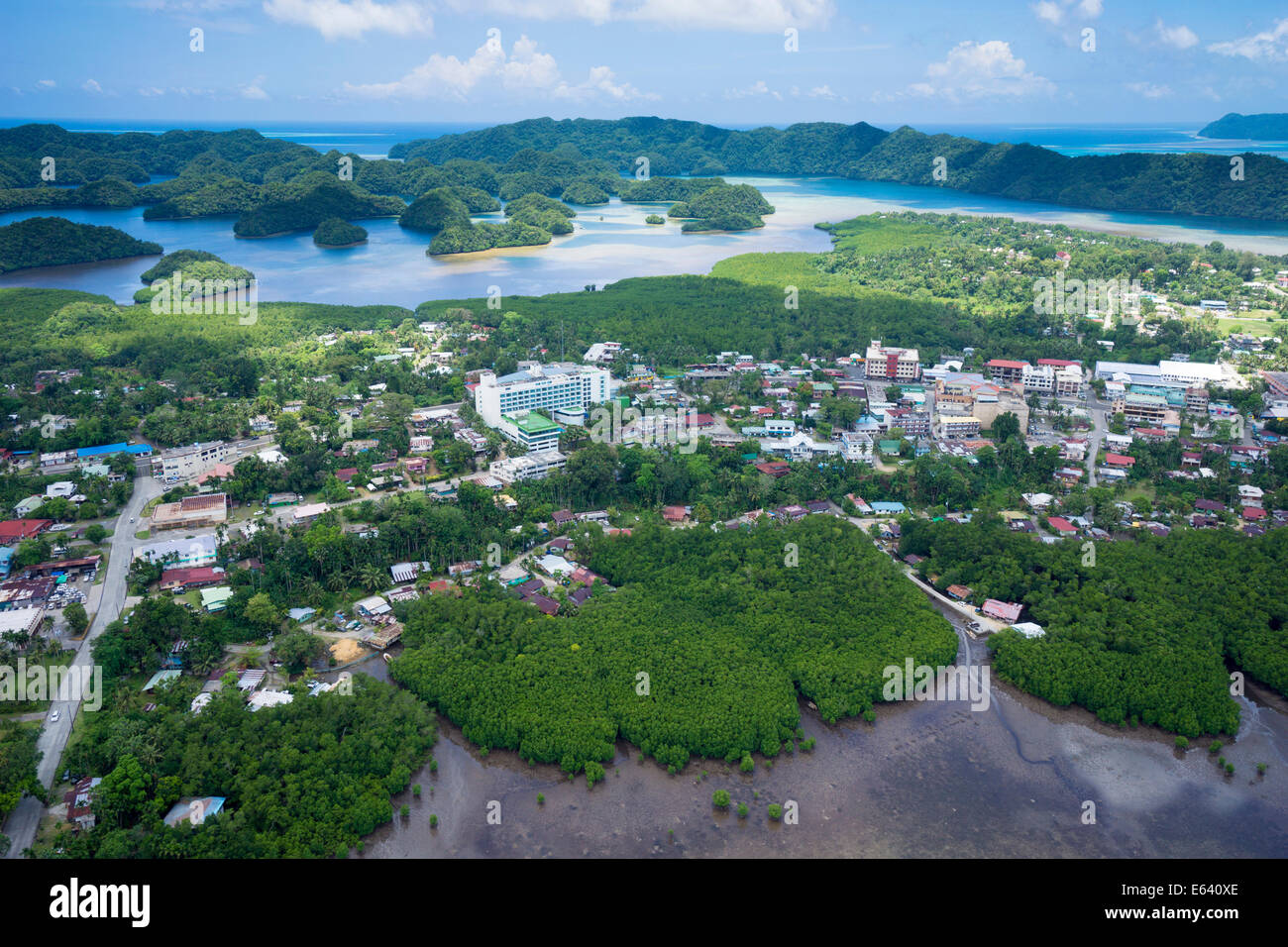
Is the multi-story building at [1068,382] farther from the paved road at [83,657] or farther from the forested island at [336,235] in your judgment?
the forested island at [336,235]

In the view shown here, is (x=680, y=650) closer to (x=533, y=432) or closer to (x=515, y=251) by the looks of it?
(x=533, y=432)

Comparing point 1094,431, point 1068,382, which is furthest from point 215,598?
point 1068,382

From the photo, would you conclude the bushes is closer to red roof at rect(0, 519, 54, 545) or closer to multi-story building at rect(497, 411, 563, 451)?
multi-story building at rect(497, 411, 563, 451)

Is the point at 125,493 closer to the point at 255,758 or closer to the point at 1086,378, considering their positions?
the point at 255,758

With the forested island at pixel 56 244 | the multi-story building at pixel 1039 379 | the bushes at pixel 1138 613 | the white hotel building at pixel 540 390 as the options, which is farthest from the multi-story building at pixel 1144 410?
the forested island at pixel 56 244

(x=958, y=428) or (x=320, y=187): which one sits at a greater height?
(x=320, y=187)

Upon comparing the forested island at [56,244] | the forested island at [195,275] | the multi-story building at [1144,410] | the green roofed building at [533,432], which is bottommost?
the green roofed building at [533,432]

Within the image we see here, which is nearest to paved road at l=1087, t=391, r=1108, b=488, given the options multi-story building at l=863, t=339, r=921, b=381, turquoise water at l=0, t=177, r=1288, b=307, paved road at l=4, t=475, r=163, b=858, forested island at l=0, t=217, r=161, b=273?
multi-story building at l=863, t=339, r=921, b=381
